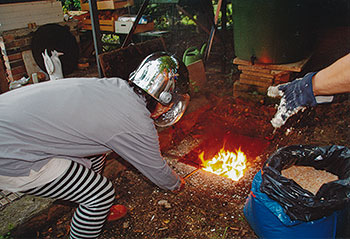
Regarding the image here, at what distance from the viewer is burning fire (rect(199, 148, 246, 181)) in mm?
3449

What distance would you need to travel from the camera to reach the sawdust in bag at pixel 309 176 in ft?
8.47

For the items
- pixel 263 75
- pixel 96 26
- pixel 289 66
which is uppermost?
pixel 96 26

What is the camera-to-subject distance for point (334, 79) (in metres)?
1.73

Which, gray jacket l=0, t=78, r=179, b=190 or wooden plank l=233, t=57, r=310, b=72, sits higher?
gray jacket l=0, t=78, r=179, b=190

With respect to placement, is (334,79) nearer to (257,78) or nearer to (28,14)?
(257,78)

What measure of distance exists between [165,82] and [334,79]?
114 cm

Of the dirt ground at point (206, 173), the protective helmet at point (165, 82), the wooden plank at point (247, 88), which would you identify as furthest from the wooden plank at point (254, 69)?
the protective helmet at point (165, 82)

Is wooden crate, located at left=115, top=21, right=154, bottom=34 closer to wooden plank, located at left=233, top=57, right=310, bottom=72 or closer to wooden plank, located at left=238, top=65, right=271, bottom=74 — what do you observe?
wooden plank, located at left=238, top=65, right=271, bottom=74

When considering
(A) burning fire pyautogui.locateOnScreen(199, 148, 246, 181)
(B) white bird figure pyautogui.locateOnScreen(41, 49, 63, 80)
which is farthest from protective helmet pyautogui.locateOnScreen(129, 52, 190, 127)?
(B) white bird figure pyautogui.locateOnScreen(41, 49, 63, 80)

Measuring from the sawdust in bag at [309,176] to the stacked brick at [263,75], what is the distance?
221cm

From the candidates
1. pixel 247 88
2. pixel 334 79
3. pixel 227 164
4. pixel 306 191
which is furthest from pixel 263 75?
pixel 334 79

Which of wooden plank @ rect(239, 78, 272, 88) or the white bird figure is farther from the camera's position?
wooden plank @ rect(239, 78, 272, 88)

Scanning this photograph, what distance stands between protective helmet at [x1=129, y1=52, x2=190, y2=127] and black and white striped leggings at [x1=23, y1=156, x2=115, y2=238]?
72 centimetres

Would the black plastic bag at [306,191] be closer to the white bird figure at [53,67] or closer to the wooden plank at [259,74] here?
the wooden plank at [259,74]
